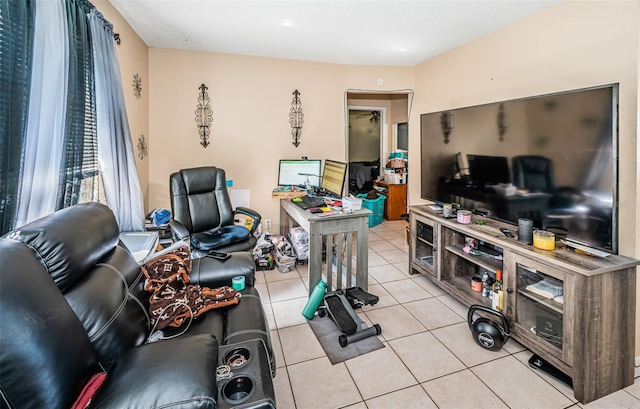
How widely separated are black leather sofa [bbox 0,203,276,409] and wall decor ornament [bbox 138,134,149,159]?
86.8 inches

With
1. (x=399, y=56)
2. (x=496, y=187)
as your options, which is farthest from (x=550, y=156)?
(x=399, y=56)

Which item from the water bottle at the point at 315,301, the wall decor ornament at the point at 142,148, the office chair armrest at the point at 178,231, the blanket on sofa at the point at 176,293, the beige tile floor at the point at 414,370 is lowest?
the beige tile floor at the point at 414,370

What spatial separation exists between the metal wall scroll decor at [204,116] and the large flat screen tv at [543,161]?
2.65 metres

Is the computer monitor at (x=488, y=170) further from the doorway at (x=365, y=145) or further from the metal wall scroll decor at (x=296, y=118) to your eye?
the doorway at (x=365, y=145)

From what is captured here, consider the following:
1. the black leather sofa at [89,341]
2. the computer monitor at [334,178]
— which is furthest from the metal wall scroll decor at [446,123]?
the black leather sofa at [89,341]

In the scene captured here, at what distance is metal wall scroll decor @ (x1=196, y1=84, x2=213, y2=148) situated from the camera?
152 inches

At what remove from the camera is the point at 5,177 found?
1.33 metres

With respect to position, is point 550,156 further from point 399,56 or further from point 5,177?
point 5,177

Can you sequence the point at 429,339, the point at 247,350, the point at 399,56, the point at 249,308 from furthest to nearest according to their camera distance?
the point at 399,56, the point at 429,339, the point at 249,308, the point at 247,350

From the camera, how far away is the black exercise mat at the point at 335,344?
6.84ft

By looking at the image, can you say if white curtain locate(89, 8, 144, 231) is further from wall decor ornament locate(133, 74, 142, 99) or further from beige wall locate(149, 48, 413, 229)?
beige wall locate(149, 48, 413, 229)

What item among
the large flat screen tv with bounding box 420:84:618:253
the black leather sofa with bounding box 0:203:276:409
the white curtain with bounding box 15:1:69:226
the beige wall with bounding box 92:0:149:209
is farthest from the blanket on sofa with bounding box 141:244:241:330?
the large flat screen tv with bounding box 420:84:618:253

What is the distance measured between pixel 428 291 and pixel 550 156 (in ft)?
4.95

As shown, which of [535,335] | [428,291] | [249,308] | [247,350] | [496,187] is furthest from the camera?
[428,291]
